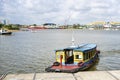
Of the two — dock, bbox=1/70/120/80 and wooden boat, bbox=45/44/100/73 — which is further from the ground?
dock, bbox=1/70/120/80

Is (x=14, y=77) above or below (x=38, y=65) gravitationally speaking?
above

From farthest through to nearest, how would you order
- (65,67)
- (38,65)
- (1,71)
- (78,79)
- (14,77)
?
(38,65), (1,71), (65,67), (14,77), (78,79)

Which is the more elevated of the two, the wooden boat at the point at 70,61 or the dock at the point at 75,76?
the dock at the point at 75,76

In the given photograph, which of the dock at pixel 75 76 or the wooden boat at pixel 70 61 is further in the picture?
the wooden boat at pixel 70 61

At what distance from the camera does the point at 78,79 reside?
48.3ft

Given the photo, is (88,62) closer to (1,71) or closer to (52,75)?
(1,71)

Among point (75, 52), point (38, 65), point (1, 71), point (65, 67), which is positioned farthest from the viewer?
point (38, 65)

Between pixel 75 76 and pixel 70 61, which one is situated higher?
pixel 75 76

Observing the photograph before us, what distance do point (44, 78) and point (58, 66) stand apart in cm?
1011

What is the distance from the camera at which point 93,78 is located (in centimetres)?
1487

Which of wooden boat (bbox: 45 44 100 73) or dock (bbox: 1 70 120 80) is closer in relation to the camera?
dock (bbox: 1 70 120 80)

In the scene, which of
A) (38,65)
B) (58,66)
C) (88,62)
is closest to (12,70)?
(38,65)

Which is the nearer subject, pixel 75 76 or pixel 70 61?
pixel 75 76

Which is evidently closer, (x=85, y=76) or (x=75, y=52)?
(x=85, y=76)
